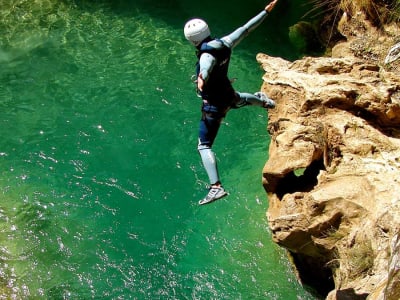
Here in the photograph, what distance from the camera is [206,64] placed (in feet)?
18.5

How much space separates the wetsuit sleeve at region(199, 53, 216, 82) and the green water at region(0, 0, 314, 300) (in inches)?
139

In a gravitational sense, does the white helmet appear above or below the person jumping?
above

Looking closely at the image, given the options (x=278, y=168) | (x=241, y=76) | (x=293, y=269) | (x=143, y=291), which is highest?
(x=278, y=168)

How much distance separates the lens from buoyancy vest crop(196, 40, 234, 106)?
5809 millimetres

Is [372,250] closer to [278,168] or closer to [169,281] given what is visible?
[278,168]

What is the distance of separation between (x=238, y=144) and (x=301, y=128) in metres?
3.37

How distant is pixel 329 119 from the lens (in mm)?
6383

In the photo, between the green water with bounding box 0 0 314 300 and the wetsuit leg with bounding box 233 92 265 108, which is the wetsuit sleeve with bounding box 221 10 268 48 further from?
the green water with bounding box 0 0 314 300

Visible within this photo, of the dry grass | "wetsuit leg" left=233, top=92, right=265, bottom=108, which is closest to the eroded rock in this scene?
"wetsuit leg" left=233, top=92, right=265, bottom=108

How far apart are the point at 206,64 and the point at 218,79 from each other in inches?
19.7

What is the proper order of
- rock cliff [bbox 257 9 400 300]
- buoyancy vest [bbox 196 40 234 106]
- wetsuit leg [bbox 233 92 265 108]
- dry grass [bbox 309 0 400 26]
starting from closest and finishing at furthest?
rock cliff [bbox 257 9 400 300] → buoyancy vest [bbox 196 40 234 106] → wetsuit leg [bbox 233 92 265 108] → dry grass [bbox 309 0 400 26]

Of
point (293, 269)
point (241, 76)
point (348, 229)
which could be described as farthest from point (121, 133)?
point (348, 229)

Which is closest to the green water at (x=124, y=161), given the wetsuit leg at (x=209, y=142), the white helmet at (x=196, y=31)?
the wetsuit leg at (x=209, y=142)

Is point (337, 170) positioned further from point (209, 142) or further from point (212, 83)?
point (212, 83)
